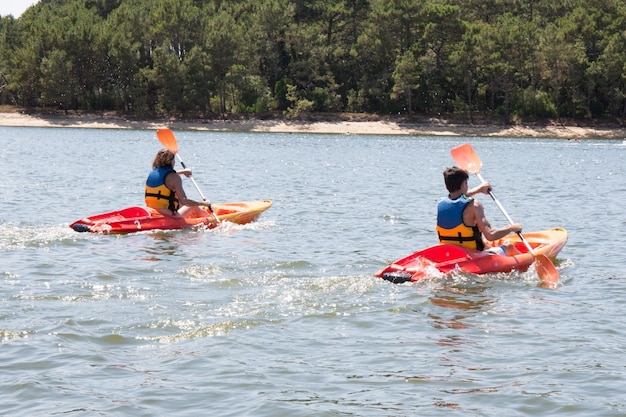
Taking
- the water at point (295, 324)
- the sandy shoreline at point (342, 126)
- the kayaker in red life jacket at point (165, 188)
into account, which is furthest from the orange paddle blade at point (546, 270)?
the sandy shoreline at point (342, 126)

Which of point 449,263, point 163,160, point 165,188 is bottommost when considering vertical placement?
point 449,263

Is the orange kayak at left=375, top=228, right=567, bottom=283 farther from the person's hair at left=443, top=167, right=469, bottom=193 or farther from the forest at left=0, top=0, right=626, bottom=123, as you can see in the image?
the forest at left=0, top=0, right=626, bottom=123

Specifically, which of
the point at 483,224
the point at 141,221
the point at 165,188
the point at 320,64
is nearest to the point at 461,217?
the point at 483,224

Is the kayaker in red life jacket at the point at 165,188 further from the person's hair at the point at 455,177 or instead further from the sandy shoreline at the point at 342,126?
the sandy shoreline at the point at 342,126

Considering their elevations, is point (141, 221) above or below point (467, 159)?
below

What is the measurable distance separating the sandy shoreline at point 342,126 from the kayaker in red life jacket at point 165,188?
180 feet

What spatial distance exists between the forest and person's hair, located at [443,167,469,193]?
5967 centimetres

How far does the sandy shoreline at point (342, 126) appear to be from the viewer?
68188 mm

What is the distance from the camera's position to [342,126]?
70.5 metres

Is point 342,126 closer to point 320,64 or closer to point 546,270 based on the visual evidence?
point 320,64

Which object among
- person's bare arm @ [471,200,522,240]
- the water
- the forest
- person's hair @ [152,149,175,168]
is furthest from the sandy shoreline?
person's bare arm @ [471,200,522,240]

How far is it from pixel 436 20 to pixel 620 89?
49.6 ft

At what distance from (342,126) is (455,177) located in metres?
60.3

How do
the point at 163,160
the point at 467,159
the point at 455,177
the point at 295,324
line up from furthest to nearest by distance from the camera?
the point at 163,160 → the point at 467,159 → the point at 455,177 → the point at 295,324
